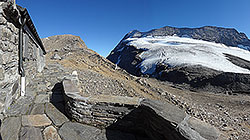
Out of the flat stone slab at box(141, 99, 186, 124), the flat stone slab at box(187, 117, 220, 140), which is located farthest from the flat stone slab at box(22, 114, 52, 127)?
the flat stone slab at box(187, 117, 220, 140)

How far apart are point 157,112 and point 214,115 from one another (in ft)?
23.4

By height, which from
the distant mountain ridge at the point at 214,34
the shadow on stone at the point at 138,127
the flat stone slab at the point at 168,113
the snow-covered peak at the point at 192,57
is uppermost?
the distant mountain ridge at the point at 214,34

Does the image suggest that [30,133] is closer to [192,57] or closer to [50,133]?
[50,133]

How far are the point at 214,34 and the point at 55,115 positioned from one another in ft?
255

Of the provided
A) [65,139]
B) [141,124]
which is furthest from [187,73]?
[65,139]

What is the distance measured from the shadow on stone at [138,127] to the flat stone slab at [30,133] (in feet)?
3.86

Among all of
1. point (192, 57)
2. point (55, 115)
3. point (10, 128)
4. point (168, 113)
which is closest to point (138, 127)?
point (168, 113)

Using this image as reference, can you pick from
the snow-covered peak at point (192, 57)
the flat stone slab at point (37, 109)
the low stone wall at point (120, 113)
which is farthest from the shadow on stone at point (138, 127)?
the snow-covered peak at point (192, 57)

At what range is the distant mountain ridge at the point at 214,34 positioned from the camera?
51256 mm

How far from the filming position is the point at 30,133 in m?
1.86

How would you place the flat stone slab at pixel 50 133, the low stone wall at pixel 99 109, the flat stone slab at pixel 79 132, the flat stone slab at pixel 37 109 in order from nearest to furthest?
the flat stone slab at pixel 50 133, the flat stone slab at pixel 79 132, the low stone wall at pixel 99 109, the flat stone slab at pixel 37 109

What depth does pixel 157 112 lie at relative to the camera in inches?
72.5

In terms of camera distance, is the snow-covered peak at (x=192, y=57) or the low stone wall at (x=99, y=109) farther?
the snow-covered peak at (x=192, y=57)

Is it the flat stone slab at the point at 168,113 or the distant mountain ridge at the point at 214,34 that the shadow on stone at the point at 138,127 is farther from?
the distant mountain ridge at the point at 214,34
